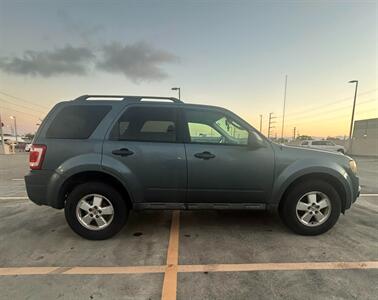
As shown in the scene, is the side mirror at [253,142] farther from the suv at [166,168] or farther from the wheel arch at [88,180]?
the wheel arch at [88,180]

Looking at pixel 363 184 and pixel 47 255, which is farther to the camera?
pixel 363 184

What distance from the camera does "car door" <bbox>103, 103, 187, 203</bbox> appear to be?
3812mm

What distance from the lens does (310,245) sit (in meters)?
3.70

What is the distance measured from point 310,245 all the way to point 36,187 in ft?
12.8

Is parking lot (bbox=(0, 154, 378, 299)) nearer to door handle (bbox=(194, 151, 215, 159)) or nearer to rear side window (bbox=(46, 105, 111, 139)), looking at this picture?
door handle (bbox=(194, 151, 215, 159))

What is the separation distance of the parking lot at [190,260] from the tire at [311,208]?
6.8 inches

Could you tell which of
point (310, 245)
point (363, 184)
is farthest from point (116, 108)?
point (363, 184)

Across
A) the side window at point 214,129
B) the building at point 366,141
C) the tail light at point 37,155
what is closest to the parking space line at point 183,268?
the tail light at point 37,155

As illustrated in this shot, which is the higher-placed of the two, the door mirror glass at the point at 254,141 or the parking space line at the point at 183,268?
the door mirror glass at the point at 254,141

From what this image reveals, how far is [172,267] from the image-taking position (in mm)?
3104

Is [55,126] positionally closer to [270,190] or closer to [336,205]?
[270,190]

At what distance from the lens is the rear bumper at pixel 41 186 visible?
12.5 feet

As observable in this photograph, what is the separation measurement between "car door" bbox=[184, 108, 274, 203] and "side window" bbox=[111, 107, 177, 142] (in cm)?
25

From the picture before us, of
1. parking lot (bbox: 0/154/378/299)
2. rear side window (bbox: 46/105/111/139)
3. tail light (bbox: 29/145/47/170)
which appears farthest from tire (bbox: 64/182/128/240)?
rear side window (bbox: 46/105/111/139)
